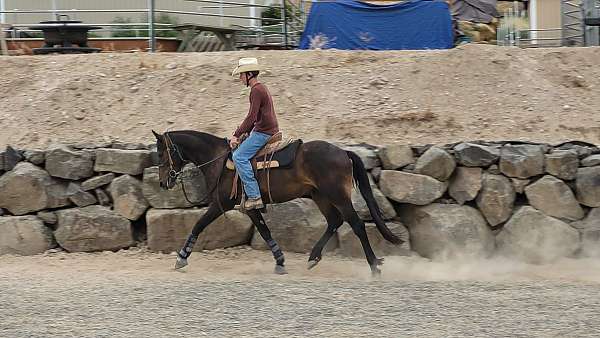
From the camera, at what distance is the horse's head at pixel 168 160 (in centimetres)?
1180

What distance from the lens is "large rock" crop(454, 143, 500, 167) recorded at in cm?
1247

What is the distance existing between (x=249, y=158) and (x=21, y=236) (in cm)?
366

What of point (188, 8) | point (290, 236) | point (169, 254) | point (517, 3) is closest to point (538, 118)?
point (290, 236)

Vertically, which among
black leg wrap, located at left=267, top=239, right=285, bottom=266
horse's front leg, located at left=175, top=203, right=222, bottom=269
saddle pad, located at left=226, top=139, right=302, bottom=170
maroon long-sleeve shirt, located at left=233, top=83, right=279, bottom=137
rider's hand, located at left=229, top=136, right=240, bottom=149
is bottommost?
black leg wrap, located at left=267, top=239, right=285, bottom=266

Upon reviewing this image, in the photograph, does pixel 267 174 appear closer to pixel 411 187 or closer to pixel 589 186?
pixel 411 187

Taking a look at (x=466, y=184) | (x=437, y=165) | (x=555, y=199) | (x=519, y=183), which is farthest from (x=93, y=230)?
(x=555, y=199)

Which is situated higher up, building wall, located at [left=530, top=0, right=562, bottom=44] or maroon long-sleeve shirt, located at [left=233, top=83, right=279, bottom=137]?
building wall, located at [left=530, top=0, right=562, bottom=44]

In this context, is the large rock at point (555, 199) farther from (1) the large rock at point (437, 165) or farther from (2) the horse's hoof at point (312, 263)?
(2) the horse's hoof at point (312, 263)

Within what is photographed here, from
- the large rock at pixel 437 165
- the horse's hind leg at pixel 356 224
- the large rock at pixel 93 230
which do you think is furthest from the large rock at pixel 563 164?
the large rock at pixel 93 230

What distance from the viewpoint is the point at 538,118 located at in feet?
45.4

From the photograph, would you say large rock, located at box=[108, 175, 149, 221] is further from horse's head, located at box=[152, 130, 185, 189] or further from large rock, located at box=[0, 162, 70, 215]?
horse's head, located at box=[152, 130, 185, 189]

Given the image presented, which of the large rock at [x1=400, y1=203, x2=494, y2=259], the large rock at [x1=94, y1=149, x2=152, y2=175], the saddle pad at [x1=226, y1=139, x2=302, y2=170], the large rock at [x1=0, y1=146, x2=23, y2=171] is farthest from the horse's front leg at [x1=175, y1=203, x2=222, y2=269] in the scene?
the large rock at [x1=0, y1=146, x2=23, y2=171]

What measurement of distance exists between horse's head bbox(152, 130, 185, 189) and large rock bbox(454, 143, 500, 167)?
150 inches

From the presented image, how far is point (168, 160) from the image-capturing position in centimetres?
1182
